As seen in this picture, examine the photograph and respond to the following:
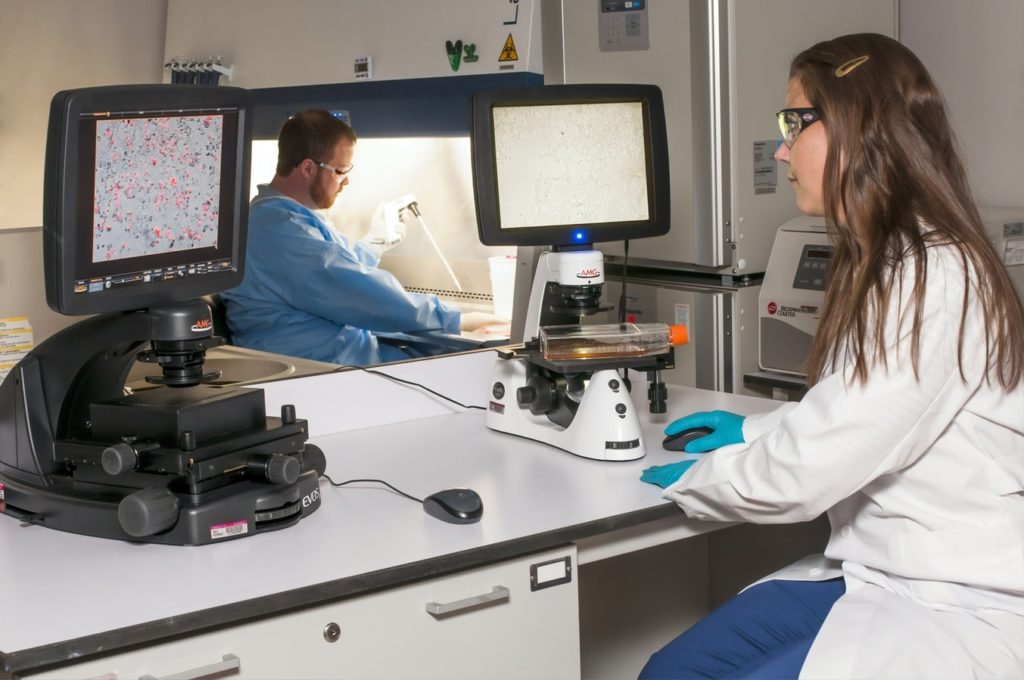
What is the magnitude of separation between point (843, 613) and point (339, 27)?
91.5 inches

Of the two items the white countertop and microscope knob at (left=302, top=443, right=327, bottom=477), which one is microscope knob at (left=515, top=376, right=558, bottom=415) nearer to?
the white countertop

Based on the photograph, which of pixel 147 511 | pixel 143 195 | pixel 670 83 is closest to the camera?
pixel 147 511

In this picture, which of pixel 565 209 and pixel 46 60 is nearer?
pixel 565 209

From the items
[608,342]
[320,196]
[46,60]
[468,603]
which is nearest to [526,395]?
[608,342]

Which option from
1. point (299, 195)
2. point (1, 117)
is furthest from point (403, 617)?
point (1, 117)

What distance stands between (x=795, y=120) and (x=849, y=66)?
10 centimetres

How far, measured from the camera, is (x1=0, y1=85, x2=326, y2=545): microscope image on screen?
152 centimetres

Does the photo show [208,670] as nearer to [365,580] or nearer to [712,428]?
[365,580]

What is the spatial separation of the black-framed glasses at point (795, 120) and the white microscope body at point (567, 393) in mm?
464

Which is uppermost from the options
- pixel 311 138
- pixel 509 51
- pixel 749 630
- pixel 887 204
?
pixel 509 51

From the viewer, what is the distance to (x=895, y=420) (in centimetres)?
151

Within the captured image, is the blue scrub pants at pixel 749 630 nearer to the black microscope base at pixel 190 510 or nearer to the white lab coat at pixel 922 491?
the white lab coat at pixel 922 491

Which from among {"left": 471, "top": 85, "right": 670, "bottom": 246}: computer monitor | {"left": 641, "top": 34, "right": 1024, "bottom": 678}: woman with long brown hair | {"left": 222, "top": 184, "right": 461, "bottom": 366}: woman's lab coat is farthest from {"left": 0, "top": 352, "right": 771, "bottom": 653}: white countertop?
{"left": 222, "top": 184, "right": 461, "bottom": 366}: woman's lab coat

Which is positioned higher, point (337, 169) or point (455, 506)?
point (337, 169)
